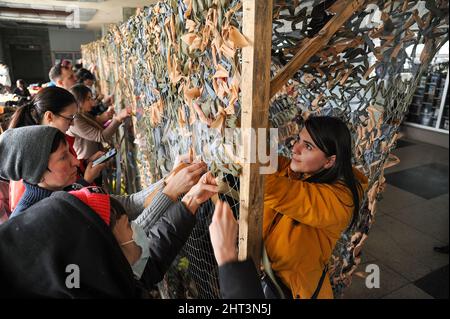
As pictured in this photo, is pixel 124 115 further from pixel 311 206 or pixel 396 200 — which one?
pixel 396 200

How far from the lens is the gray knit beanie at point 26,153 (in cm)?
92

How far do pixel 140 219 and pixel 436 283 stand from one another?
2.18 metres

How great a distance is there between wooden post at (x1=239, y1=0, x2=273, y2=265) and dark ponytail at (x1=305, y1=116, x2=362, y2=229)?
0.33 meters

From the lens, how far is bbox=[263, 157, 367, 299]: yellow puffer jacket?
95 cm

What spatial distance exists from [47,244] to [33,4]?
94 cm

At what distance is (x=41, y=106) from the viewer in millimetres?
1291

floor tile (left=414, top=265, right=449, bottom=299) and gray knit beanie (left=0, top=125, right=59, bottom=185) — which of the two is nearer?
gray knit beanie (left=0, top=125, right=59, bottom=185)

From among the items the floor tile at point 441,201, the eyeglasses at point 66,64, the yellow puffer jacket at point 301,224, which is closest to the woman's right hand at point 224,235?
the yellow puffer jacket at point 301,224

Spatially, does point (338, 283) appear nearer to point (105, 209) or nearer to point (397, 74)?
point (397, 74)

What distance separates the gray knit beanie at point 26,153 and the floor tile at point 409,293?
84.8 inches

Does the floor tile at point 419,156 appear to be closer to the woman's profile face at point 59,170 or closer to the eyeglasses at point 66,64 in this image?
the eyeglasses at point 66,64

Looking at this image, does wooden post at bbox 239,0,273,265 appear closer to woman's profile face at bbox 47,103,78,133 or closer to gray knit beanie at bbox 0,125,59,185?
gray knit beanie at bbox 0,125,59,185

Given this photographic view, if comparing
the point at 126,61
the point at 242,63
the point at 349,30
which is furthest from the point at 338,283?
the point at 126,61

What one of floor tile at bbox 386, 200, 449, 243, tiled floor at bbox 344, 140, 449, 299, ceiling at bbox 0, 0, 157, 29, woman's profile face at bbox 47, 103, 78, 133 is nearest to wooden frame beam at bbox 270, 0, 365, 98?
ceiling at bbox 0, 0, 157, 29
